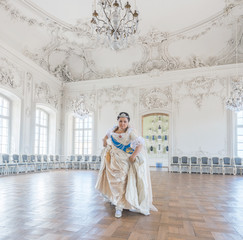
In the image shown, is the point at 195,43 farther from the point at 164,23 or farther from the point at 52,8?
the point at 52,8

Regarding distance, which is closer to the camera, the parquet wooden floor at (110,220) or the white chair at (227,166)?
the parquet wooden floor at (110,220)

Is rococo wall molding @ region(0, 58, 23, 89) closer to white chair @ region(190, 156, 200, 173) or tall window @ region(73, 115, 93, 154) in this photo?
tall window @ region(73, 115, 93, 154)

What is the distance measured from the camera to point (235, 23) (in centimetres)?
895

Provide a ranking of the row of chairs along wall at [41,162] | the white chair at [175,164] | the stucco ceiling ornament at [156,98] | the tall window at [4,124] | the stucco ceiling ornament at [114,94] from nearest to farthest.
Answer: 1. the row of chairs along wall at [41,162]
2. the tall window at [4,124]
3. the white chair at [175,164]
4. the stucco ceiling ornament at [156,98]
5. the stucco ceiling ornament at [114,94]

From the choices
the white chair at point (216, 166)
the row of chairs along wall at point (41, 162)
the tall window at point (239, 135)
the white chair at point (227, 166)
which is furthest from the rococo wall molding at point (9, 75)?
the tall window at point (239, 135)

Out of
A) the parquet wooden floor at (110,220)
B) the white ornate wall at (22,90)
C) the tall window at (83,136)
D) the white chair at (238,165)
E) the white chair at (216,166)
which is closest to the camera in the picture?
the parquet wooden floor at (110,220)

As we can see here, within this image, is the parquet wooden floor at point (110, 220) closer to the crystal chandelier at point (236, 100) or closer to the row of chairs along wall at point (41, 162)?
the crystal chandelier at point (236, 100)

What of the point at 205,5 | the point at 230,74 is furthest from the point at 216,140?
the point at 205,5

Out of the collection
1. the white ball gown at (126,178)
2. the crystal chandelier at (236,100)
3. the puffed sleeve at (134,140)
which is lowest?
the white ball gown at (126,178)

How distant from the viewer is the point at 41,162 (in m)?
10.0

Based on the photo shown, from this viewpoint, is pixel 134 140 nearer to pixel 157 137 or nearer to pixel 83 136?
pixel 83 136

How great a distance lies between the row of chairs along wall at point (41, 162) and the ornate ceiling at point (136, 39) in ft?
13.8

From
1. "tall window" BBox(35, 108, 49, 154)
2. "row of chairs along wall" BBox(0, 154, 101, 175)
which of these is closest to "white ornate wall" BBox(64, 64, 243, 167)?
"row of chairs along wall" BBox(0, 154, 101, 175)

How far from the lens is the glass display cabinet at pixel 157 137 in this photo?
12.9 meters
